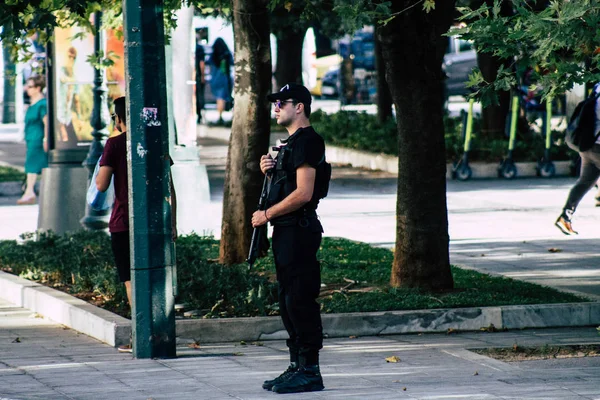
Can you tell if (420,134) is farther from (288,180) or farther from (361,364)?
(288,180)

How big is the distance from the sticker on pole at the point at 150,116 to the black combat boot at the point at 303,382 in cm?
196

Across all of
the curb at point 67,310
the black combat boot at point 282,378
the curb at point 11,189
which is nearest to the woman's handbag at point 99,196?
the curb at point 67,310

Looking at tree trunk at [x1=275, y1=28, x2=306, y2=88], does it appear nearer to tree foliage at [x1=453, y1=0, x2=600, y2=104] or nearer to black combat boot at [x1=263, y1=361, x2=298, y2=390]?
tree foliage at [x1=453, y1=0, x2=600, y2=104]

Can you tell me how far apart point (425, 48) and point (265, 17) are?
2159 millimetres

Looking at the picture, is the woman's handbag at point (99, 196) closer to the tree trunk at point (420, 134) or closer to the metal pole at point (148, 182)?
the metal pole at point (148, 182)

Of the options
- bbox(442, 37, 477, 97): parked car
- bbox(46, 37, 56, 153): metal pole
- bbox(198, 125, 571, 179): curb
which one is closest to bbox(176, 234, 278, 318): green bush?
bbox(46, 37, 56, 153): metal pole

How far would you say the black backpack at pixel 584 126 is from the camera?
39.8ft

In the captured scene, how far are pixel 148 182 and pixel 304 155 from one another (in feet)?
4.82

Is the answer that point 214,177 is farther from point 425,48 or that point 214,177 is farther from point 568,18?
point 568,18

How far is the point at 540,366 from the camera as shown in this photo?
7602mm

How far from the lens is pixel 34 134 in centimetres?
1848

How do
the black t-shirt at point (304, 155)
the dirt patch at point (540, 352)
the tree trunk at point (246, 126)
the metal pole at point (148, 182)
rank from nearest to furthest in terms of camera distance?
the black t-shirt at point (304, 155) < the metal pole at point (148, 182) < the dirt patch at point (540, 352) < the tree trunk at point (246, 126)

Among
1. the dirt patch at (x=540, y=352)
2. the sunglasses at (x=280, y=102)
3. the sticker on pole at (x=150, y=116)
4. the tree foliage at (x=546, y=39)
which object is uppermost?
the tree foliage at (x=546, y=39)

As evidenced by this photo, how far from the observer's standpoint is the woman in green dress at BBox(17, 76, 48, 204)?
18.2 metres
